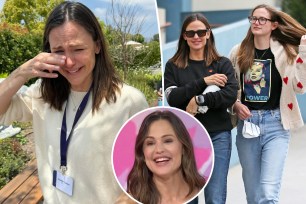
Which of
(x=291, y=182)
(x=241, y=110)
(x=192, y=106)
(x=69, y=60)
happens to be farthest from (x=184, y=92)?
(x=291, y=182)

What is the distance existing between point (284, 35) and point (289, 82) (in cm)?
27

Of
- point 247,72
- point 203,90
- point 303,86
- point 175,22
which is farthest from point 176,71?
point 175,22

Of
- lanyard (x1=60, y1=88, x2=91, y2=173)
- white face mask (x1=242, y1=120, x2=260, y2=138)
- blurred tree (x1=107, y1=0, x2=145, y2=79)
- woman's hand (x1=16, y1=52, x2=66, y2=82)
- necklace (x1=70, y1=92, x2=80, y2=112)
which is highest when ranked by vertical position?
blurred tree (x1=107, y1=0, x2=145, y2=79)

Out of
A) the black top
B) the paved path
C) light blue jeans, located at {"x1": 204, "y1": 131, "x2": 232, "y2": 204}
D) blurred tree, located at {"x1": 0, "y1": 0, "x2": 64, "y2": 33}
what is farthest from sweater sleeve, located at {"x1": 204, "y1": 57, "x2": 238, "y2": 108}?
the paved path

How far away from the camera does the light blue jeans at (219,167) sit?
9.52ft

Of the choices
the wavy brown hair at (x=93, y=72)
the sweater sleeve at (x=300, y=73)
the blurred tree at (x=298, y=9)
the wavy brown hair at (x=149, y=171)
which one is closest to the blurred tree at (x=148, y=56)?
the wavy brown hair at (x=93, y=72)

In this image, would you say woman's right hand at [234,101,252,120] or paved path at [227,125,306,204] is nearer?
woman's right hand at [234,101,252,120]

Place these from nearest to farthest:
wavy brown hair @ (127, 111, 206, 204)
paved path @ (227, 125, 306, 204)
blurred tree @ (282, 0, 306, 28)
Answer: wavy brown hair @ (127, 111, 206, 204) < paved path @ (227, 125, 306, 204) < blurred tree @ (282, 0, 306, 28)

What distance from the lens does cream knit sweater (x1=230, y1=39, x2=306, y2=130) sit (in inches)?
115

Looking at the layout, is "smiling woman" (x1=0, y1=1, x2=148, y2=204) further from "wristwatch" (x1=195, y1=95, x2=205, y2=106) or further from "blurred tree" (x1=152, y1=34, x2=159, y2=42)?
"wristwatch" (x1=195, y1=95, x2=205, y2=106)

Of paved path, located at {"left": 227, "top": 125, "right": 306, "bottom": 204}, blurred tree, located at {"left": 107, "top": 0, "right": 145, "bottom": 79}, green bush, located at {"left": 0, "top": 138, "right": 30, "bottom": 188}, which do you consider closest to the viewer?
blurred tree, located at {"left": 107, "top": 0, "right": 145, "bottom": 79}

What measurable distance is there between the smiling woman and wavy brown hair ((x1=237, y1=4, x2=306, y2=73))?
4.92 ft

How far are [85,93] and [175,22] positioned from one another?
1487 centimetres

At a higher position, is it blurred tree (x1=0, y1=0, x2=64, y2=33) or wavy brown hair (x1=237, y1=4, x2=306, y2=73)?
blurred tree (x1=0, y1=0, x2=64, y2=33)
